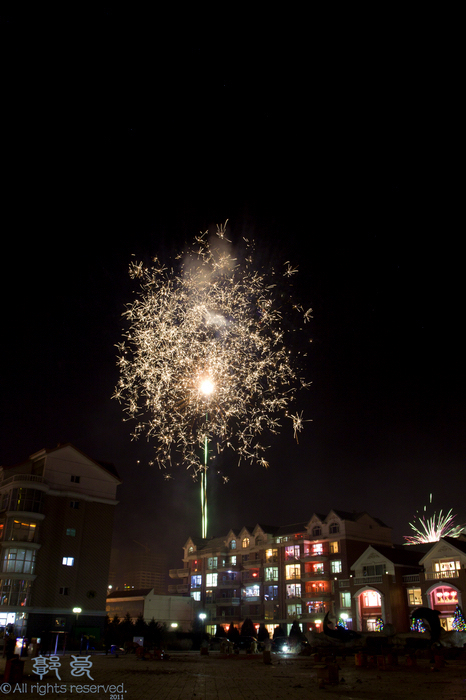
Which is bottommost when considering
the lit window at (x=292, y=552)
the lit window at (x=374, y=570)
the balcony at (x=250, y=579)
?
the balcony at (x=250, y=579)

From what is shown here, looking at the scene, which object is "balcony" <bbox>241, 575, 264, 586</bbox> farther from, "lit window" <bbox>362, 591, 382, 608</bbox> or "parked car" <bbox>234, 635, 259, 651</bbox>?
"parked car" <bbox>234, 635, 259, 651</bbox>

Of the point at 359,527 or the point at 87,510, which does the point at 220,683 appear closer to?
the point at 87,510

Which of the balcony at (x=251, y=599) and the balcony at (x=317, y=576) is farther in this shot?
the balcony at (x=251, y=599)

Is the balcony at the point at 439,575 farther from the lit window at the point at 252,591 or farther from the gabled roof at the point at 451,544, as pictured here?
the lit window at the point at 252,591

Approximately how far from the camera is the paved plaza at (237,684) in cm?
1310

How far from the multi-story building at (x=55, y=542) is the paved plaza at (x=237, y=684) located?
22.8 metres

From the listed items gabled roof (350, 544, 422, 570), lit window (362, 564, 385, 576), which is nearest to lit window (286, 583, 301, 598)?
gabled roof (350, 544, 422, 570)

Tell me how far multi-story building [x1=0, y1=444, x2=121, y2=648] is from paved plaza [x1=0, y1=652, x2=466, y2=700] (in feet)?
74.7

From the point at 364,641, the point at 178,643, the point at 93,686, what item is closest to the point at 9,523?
the point at 178,643

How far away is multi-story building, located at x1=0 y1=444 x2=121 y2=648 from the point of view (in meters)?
41.1

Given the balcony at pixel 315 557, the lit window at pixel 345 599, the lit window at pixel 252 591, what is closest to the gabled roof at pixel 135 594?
the lit window at pixel 252 591

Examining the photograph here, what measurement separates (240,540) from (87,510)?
88.1 feet

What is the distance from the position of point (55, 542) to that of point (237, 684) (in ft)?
107

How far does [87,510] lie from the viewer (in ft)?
155
